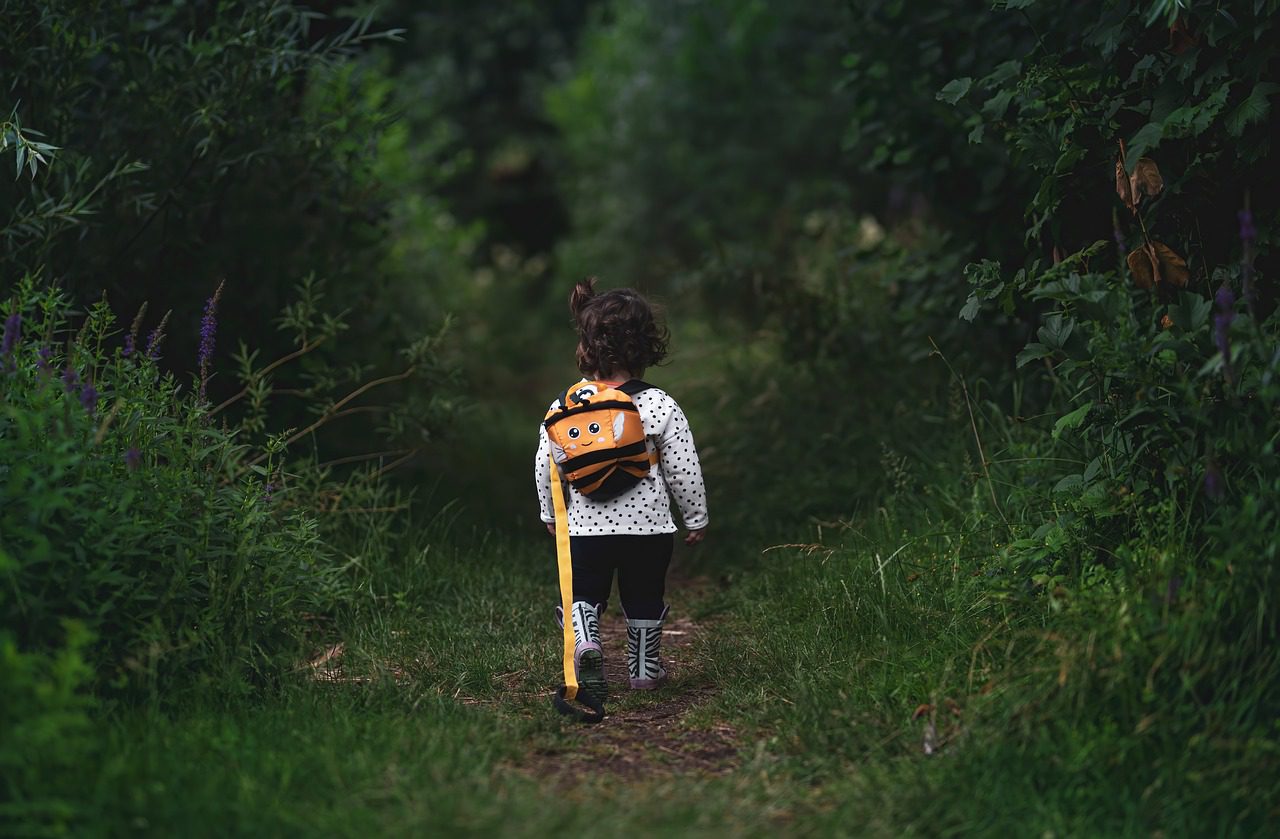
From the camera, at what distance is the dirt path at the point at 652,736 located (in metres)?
3.69

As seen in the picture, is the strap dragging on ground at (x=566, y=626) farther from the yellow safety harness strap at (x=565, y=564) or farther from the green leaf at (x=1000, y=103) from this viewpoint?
the green leaf at (x=1000, y=103)

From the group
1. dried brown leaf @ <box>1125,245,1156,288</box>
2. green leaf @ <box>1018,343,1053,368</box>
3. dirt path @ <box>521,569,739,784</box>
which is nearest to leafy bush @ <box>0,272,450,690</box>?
dirt path @ <box>521,569,739,784</box>

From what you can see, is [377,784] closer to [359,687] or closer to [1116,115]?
[359,687]

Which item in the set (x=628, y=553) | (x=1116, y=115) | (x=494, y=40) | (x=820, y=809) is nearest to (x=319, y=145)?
(x=628, y=553)

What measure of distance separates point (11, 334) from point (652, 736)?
2144 millimetres

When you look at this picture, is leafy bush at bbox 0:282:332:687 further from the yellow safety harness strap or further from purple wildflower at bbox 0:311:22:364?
the yellow safety harness strap

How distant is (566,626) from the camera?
4.29 meters

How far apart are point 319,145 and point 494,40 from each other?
35.9ft

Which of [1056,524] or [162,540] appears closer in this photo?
[162,540]

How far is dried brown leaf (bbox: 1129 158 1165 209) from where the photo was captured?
4188 mm

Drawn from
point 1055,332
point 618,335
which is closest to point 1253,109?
point 1055,332

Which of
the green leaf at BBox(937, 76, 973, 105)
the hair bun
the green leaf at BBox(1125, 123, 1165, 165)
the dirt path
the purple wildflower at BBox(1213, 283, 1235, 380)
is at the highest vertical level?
the green leaf at BBox(937, 76, 973, 105)

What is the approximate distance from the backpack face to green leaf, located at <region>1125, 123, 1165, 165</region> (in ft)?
5.61

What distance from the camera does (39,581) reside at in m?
3.62
